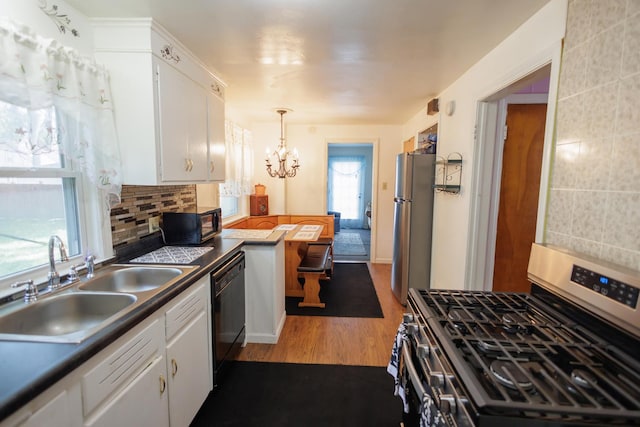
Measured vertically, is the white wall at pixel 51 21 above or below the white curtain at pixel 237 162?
A: above

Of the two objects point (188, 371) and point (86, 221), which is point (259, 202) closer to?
point (86, 221)

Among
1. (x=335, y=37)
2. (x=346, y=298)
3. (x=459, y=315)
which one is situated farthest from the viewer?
(x=346, y=298)

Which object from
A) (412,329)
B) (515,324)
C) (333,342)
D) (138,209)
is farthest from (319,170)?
(515,324)

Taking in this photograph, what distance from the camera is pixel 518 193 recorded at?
2.34 m

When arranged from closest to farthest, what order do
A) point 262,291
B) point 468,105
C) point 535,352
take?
point 535,352
point 468,105
point 262,291

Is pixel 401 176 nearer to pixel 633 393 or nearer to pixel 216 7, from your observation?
pixel 216 7

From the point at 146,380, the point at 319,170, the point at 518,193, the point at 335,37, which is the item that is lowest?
the point at 146,380

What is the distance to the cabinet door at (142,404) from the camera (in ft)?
3.36

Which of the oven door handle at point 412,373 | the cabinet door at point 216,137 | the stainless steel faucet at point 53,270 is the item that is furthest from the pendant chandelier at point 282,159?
the oven door handle at point 412,373

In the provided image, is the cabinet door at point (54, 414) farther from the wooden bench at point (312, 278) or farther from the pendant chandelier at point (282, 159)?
the pendant chandelier at point (282, 159)

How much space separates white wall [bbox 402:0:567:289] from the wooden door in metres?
0.28

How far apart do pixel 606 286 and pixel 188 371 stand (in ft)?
6.11

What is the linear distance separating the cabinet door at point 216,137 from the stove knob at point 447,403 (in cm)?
228

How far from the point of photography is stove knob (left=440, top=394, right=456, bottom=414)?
0.75 meters
